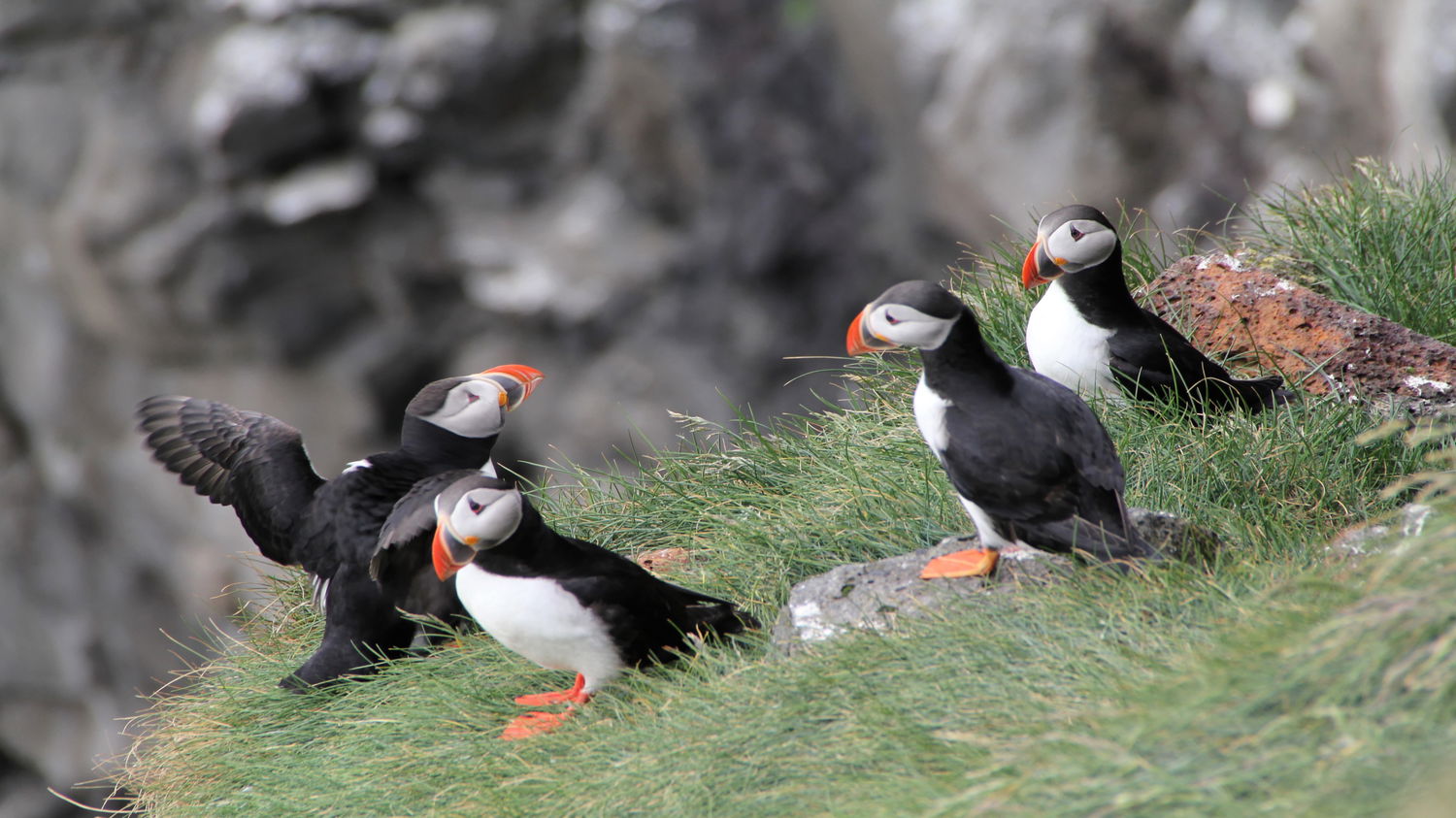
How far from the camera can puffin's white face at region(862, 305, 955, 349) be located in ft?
8.37

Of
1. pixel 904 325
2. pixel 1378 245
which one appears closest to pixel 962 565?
pixel 904 325

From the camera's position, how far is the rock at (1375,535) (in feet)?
7.69

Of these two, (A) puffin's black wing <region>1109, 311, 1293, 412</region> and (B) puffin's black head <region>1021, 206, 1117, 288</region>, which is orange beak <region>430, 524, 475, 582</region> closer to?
(B) puffin's black head <region>1021, 206, 1117, 288</region>

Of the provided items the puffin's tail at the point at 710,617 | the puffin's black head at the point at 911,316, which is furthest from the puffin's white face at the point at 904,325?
the puffin's tail at the point at 710,617

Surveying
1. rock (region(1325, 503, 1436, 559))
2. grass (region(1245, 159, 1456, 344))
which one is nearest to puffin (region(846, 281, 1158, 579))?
rock (region(1325, 503, 1436, 559))

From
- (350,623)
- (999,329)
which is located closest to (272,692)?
(350,623)

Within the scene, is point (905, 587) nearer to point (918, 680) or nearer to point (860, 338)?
point (918, 680)

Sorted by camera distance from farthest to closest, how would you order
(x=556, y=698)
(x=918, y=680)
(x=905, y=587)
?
(x=556, y=698)
(x=905, y=587)
(x=918, y=680)

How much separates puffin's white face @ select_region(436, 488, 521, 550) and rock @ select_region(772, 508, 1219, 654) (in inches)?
26.1

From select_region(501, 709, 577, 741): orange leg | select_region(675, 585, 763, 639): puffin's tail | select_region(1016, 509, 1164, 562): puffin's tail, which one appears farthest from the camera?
select_region(675, 585, 763, 639): puffin's tail

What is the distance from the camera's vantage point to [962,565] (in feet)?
8.82

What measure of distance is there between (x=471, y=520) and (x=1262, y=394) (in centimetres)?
213

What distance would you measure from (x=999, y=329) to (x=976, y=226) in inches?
287

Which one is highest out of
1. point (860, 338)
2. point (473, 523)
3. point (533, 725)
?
point (860, 338)
